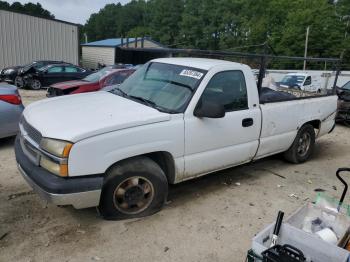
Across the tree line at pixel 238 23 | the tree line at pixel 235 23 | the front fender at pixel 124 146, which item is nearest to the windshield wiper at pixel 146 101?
the front fender at pixel 124 146

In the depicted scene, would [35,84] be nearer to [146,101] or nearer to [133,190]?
[146,101]

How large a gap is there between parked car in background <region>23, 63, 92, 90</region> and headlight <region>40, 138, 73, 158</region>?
15.7m

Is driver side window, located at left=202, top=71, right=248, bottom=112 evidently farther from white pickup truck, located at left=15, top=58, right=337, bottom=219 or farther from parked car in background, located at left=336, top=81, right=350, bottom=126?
parked car in background, located at left=336, top=81, right=350, bottom=126

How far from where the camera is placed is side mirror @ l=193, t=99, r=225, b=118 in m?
3.91

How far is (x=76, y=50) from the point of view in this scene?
93.1 ft

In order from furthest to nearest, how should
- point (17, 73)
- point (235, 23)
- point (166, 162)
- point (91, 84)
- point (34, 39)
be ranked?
point (235, 23) < point (34, 39) < point (17, 73) < point (91, 84) < point (166, 162)

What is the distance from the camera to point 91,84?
10.8m

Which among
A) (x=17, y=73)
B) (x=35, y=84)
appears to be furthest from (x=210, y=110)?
(x=17, y=73)

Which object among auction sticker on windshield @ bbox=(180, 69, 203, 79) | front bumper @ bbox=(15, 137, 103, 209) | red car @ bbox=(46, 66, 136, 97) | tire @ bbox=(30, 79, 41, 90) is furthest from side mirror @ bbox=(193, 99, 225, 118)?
tire @ bbox=(30, 79, 41, 90)

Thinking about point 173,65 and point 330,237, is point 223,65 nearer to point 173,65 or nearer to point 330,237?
point 173,65

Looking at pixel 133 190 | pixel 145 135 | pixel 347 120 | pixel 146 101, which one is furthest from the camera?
pixel 347 120

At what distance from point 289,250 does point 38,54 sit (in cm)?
2698

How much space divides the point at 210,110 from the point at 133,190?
1.22m

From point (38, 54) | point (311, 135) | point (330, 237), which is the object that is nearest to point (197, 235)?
point (330, 237)
